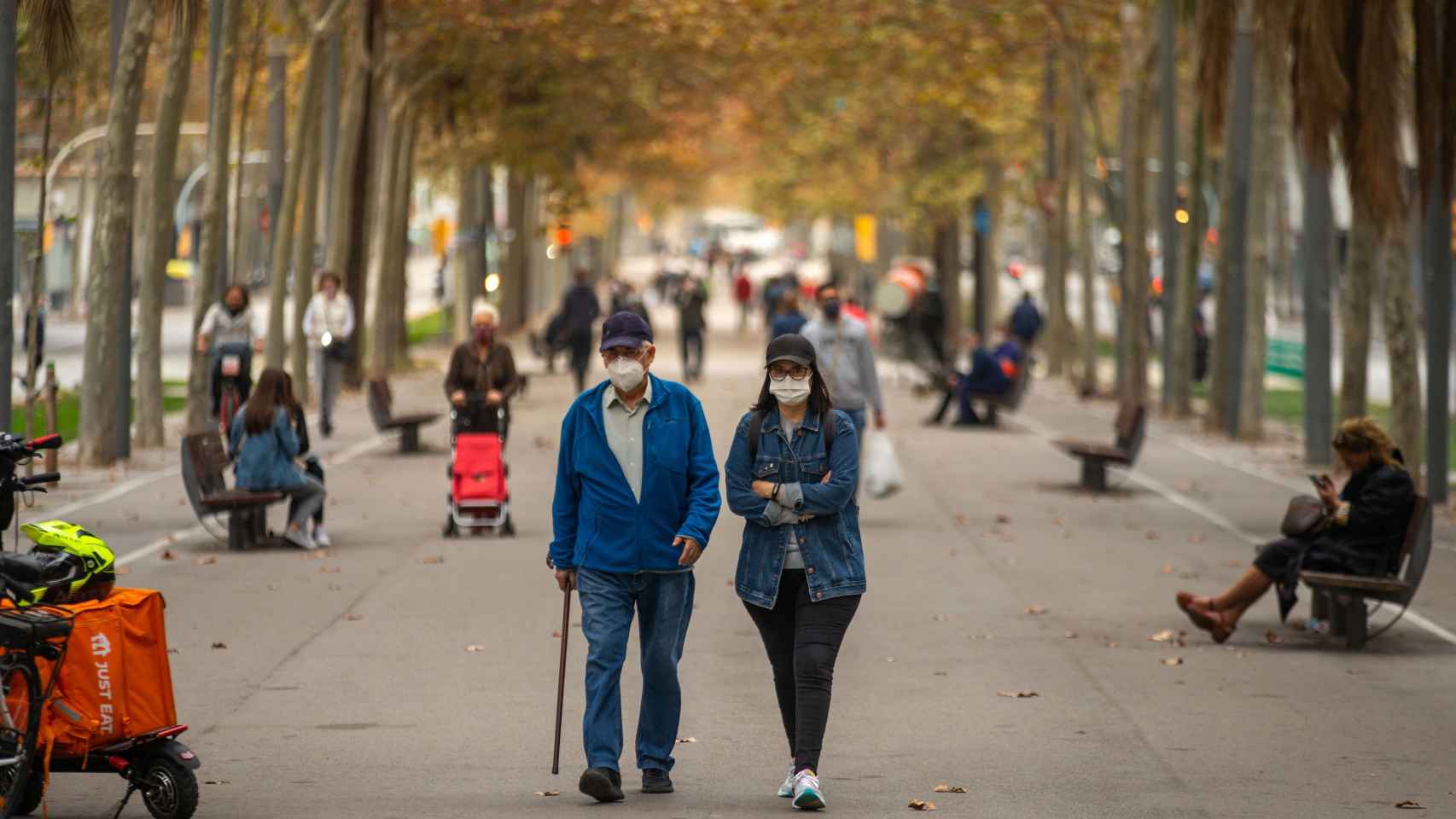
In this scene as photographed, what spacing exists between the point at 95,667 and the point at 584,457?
1.74 meters

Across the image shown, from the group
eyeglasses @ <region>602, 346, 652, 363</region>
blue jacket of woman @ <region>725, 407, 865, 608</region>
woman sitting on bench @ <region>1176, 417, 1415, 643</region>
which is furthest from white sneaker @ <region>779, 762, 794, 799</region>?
woman sitting on bench @ <region>1176, 417, 1415, 643</region>

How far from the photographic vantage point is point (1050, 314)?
43562 mm

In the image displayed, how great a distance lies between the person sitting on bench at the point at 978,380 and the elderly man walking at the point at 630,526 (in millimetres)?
22338

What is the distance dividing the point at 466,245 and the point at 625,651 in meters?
40.0

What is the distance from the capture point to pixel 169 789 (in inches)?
303

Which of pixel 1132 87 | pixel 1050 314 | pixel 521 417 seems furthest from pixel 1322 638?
pixel 1050 314

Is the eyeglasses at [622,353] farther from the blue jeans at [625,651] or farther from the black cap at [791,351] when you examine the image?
the blue jeans at [625,651]

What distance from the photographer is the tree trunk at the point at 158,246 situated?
74.8ft

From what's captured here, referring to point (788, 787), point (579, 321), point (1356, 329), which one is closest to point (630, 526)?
point (788, 787)

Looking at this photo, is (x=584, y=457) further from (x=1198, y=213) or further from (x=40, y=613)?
(x=1198, y=213)

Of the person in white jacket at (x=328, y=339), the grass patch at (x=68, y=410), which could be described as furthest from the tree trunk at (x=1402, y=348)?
the person in white jacket at (x=328, y=339)

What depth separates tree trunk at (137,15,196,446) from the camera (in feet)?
74.8

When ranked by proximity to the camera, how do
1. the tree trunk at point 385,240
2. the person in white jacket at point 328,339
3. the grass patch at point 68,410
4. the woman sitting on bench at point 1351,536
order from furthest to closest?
1. the tree trunk at point 385,240
2. the person in white jacket at point 328,339
3. the grass patch at point 68,410
4. the woman sitting on bench at point 1351,536

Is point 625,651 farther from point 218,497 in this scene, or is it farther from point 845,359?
point 845,359
